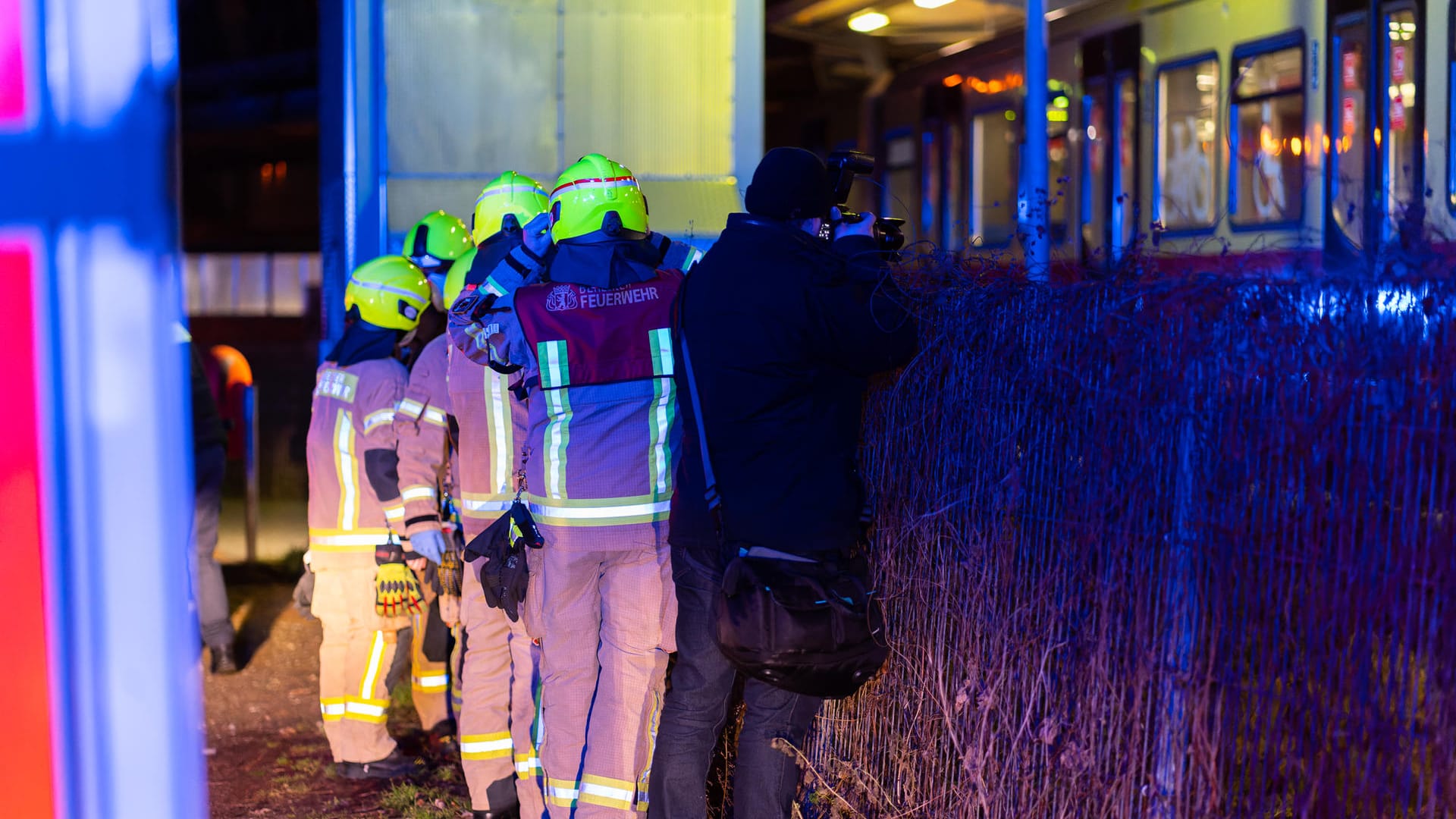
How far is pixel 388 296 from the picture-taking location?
4961 millimetres

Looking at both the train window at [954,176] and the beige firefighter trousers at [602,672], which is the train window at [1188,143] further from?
the beige firefighter trousers at [602,672]

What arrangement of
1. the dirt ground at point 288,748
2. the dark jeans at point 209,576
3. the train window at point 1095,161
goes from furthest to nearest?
the train window at point 1095,161
the dark jeans at point 209,576
the dirt ground at point 288,748

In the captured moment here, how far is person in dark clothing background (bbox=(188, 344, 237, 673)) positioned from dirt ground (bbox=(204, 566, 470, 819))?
201mm

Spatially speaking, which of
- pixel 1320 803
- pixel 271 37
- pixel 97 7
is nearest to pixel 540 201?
pixel 1320 803

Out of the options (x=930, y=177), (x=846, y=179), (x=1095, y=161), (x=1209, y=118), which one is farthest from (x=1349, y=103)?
Result: (x=846, y=179)

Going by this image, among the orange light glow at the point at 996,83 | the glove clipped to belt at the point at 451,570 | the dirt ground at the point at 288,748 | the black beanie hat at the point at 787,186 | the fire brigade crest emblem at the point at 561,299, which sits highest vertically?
the orange light glow at the point at 996,83

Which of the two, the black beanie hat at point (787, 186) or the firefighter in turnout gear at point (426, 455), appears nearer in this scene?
the black beanie hat at point (787, 186)

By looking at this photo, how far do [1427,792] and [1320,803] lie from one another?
218mm

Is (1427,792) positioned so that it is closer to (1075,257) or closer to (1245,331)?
(1245,331)

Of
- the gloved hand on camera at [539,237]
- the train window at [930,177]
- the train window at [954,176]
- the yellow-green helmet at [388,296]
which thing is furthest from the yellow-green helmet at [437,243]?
the train window at [930,177]

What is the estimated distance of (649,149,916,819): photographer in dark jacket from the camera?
3.22 metres

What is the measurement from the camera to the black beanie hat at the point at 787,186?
3.31 metres

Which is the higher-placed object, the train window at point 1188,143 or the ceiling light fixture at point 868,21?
the ceiling light fixture at point 868,21

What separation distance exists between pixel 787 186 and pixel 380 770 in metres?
3.12
